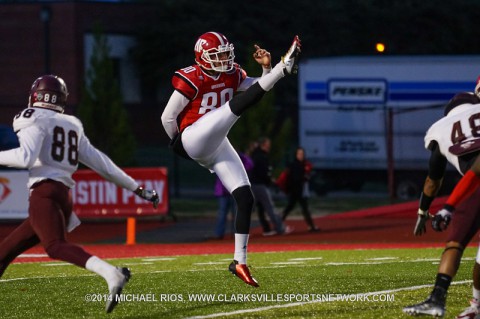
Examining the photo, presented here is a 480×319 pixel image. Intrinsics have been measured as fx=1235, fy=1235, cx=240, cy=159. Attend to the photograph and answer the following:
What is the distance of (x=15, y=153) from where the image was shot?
8469mm

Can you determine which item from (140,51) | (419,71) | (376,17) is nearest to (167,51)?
(140,51)

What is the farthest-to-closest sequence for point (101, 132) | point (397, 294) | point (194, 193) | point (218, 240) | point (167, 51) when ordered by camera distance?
1. point (167, 51)
2. point (194, 193)
3. point (101, 132)
4. point (218, 240)
5. point (397, 294)

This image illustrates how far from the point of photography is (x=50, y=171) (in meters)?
8.60

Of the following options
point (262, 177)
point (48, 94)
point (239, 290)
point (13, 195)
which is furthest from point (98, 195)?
point (48, 94)

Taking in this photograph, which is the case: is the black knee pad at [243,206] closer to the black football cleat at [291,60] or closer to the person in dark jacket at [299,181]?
the black football cleat at [291,60]

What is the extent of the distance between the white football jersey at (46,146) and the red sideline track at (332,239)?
7210 millimetres

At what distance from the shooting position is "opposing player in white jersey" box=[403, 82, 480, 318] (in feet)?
26.7

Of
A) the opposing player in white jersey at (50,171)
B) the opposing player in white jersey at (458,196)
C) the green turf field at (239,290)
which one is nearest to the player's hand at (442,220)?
the opposing player in white jersey at (458,196)

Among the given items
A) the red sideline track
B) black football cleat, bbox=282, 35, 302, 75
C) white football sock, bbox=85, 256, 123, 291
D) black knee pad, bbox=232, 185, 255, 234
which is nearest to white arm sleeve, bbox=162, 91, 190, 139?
black knee pad, bbox=232, 185, 255, 234

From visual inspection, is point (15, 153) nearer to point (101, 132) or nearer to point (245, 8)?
point (101, 132)

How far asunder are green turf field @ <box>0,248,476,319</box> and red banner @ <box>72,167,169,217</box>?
5774mm

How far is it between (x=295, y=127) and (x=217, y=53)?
33.3 meters

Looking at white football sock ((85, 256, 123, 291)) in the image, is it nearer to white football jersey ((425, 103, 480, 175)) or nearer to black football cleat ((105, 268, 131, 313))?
black football cleat ((105, 268, 131, 313))

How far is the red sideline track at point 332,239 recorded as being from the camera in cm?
1744
